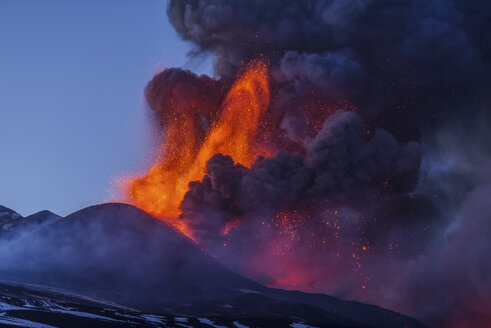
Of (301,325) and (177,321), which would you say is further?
(301,325)

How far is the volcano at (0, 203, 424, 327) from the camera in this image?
157ft

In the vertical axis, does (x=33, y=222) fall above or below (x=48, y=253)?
above

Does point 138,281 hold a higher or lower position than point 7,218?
lower

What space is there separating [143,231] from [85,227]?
7367 mm

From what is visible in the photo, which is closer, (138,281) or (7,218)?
(138,281)

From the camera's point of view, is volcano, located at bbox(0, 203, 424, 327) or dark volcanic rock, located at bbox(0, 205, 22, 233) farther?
dark volcanic rock, located at bbox(0, 205, 22, 233)

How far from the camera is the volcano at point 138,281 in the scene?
4781 centimetres

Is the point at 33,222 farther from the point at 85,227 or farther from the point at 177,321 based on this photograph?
the point at 177,321

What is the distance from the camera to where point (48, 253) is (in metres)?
63.4

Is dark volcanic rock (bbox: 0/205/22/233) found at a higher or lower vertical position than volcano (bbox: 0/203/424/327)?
higher

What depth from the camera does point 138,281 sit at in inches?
2314

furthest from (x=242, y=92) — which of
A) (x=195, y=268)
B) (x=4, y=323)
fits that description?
(x=4, y=323)

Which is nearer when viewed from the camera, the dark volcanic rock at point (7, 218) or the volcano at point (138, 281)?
the volcano at point (138, 281)

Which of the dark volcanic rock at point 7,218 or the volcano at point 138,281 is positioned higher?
the dark volcanic rock at point 7,218
